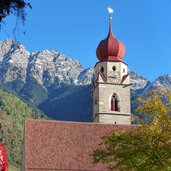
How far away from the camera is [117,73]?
2087 inches

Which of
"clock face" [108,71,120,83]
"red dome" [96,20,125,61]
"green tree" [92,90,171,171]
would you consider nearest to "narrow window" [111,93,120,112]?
"clock face" [108,71,120,83]

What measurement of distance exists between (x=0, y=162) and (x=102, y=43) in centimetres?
4752

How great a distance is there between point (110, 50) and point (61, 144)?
1691 cm

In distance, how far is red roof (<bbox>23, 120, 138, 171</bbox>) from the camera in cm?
3906

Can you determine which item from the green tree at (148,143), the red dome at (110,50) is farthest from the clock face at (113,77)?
the green tree at (148,143)

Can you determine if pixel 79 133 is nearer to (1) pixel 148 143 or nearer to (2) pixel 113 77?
(2) pixel 113 77

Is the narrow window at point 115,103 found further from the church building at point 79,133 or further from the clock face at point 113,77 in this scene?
the clock face at point 113,77

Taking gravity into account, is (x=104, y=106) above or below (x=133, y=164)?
above

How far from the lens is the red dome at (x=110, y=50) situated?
5462 centimetres

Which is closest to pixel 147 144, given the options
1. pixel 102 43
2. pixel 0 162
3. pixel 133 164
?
pixel 133 164

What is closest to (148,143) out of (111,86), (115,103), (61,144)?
(61,144)

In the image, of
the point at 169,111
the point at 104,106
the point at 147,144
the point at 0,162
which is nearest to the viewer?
the point at 0,162

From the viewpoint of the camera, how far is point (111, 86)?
51.9 meters

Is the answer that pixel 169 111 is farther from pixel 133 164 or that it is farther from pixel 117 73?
pixel 117 73
